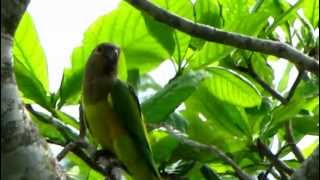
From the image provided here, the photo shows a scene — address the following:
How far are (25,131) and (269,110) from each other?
27.1 inches

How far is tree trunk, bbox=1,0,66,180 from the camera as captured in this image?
2.91 feet

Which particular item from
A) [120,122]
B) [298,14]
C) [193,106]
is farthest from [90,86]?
[298,14]

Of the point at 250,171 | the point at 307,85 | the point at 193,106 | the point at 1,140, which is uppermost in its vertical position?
the point at 1,140

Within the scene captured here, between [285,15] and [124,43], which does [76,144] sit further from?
[285,15]

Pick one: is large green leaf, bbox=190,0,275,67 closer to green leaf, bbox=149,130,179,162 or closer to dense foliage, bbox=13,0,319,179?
dense foliage, bbox=13,0,319,179

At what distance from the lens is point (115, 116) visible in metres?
1.52

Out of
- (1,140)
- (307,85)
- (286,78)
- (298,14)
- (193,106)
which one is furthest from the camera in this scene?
(286,78)

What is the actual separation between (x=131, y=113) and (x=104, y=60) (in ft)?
0.53

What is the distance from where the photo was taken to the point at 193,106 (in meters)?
1.50

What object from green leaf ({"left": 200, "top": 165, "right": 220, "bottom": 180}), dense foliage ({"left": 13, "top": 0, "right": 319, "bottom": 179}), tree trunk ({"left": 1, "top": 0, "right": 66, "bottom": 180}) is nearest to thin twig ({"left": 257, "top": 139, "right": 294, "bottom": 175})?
dense foliage ({"left": 13, "top": 0, "right": 319, "bottom": 179})

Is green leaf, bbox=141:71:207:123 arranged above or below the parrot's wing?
above

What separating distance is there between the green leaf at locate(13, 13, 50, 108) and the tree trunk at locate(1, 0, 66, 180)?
429 millimetres

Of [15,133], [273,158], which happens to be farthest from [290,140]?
[15,133]

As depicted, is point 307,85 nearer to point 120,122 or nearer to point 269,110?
point 269,110
